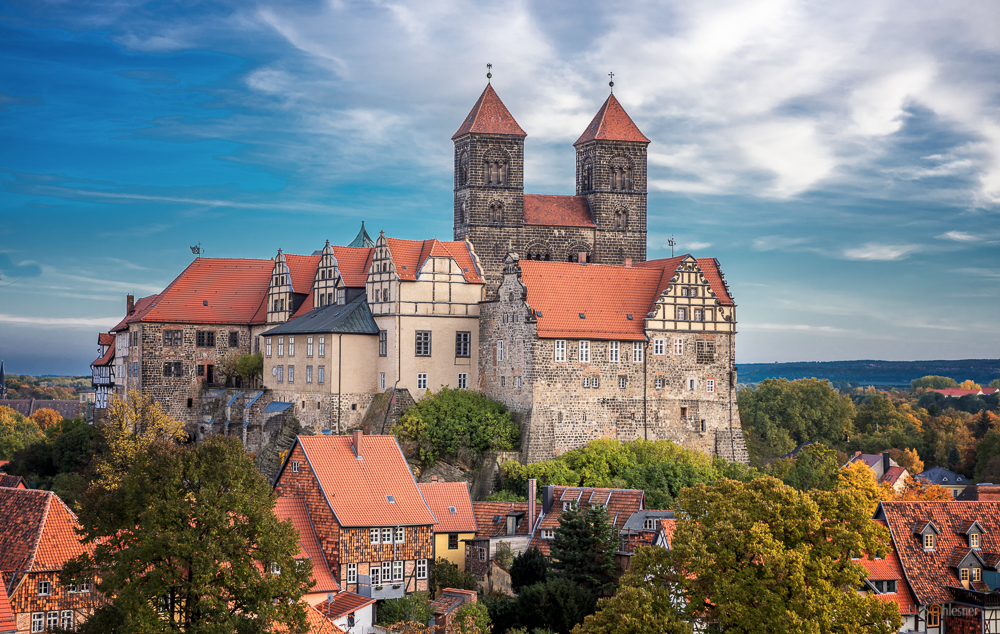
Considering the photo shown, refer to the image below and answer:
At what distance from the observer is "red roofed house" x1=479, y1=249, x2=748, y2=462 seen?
64.6 m

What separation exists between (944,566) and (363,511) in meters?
23.5

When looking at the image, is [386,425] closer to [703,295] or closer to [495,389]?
[495,389]

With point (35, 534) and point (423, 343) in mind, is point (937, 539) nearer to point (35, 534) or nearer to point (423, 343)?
point (423, 343)

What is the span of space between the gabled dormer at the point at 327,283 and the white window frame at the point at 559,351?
15.1 metres

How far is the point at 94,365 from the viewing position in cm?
9419

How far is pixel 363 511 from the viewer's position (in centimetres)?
5175

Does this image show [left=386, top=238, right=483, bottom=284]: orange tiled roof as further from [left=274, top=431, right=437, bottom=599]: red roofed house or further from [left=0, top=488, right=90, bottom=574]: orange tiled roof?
[left=0, top=488, right=90, bottom=574]: orange tiled roof

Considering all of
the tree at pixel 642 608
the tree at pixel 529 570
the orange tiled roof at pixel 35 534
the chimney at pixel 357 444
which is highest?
the chimney at pixel 357 444

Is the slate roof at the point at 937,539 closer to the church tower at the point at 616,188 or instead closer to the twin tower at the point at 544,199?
the twin tower at the point at 544,199

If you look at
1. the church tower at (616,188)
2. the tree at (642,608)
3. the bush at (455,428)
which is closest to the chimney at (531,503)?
the bush at (455,428)

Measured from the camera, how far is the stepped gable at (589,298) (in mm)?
65312

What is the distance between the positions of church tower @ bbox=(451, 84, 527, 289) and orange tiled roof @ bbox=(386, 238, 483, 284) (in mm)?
7770

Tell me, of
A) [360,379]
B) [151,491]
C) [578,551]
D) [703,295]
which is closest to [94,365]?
[360,379]

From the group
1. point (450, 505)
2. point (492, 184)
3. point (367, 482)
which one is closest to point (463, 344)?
point (450, 505)
